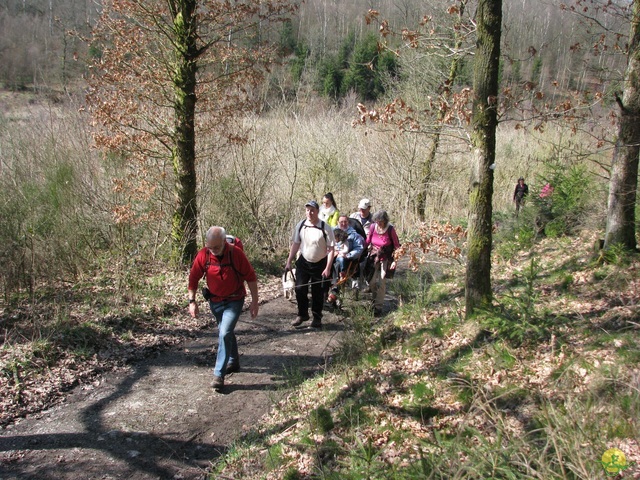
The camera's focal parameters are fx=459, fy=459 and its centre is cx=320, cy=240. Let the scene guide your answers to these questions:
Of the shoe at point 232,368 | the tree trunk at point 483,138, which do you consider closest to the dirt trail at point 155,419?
the shoe at point 232,368

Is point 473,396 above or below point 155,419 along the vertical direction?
above

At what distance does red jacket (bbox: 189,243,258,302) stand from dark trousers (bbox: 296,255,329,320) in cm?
186

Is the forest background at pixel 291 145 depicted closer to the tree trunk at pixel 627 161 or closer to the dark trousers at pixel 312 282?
the tree trunk at pixel 627 161

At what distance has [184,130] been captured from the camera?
30.8 feet

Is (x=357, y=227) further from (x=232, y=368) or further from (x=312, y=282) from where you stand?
(x=232, y=368)

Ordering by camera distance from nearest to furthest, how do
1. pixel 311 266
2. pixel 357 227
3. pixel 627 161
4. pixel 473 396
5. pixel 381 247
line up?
pixel 473 396, pixel 627 161, pixel 311 266, pixel 381 247, pixel 357 227

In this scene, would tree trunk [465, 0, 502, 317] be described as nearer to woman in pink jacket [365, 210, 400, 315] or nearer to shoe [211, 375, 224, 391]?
woman in pink jacket [365, 210, 400, 315]

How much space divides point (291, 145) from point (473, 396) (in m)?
11.1

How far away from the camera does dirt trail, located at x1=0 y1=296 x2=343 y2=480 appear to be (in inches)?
170

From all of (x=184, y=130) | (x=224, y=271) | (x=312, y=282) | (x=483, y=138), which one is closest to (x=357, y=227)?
(x=312, y=282)

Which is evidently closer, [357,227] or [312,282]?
[312,282]

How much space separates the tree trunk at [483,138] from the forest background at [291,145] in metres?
0.19

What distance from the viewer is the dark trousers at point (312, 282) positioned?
7449 millimetres

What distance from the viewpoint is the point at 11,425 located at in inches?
190
